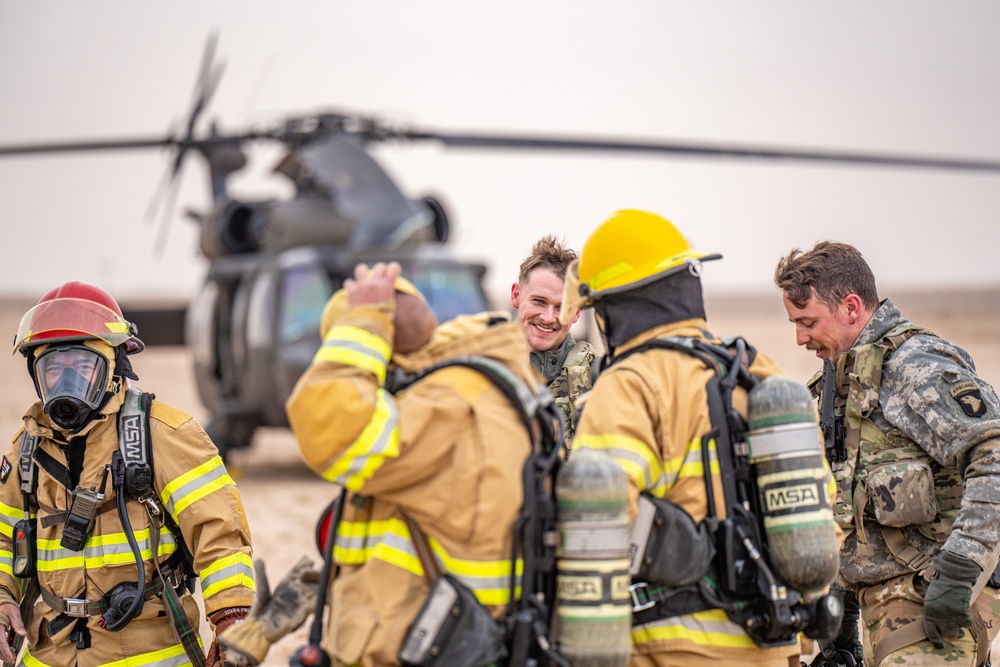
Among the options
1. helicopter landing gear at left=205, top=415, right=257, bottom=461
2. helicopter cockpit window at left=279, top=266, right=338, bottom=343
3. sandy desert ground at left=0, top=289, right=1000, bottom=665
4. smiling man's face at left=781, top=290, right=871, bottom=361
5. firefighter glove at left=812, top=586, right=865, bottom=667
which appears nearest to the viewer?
smiling man's face at left=781, top=290, right=871, bottom=361

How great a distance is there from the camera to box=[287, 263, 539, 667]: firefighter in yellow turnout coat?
2318 millimetres

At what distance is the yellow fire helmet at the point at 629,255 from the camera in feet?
9.26

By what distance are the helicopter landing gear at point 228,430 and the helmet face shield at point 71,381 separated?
1034 cm

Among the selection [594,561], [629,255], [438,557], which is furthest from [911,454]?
[438,557]

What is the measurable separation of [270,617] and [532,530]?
656 millimetres

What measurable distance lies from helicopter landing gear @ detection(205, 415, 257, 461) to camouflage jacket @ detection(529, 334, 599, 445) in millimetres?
9965

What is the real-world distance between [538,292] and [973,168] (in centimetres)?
998

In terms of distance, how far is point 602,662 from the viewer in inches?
92.0

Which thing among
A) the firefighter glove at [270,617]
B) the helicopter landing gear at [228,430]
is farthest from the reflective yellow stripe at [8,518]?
the helicopter landing gear at [228,430]

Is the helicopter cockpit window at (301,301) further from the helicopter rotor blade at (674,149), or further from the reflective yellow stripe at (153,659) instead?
the reflective yellow stripe at (153,659)

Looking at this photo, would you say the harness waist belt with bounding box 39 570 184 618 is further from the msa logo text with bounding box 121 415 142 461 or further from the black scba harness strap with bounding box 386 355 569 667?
the black scba harness strap with bounding box 386 355 569 667

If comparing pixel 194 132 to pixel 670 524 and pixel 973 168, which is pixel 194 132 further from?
pixel 670 524

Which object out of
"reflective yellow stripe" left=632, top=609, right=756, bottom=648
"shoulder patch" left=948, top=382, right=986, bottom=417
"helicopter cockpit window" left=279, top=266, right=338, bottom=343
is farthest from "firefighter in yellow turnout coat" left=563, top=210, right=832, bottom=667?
"helicopter cockpit window" left=279, top=266, right=338, bottom=343

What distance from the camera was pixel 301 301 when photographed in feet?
41.5
